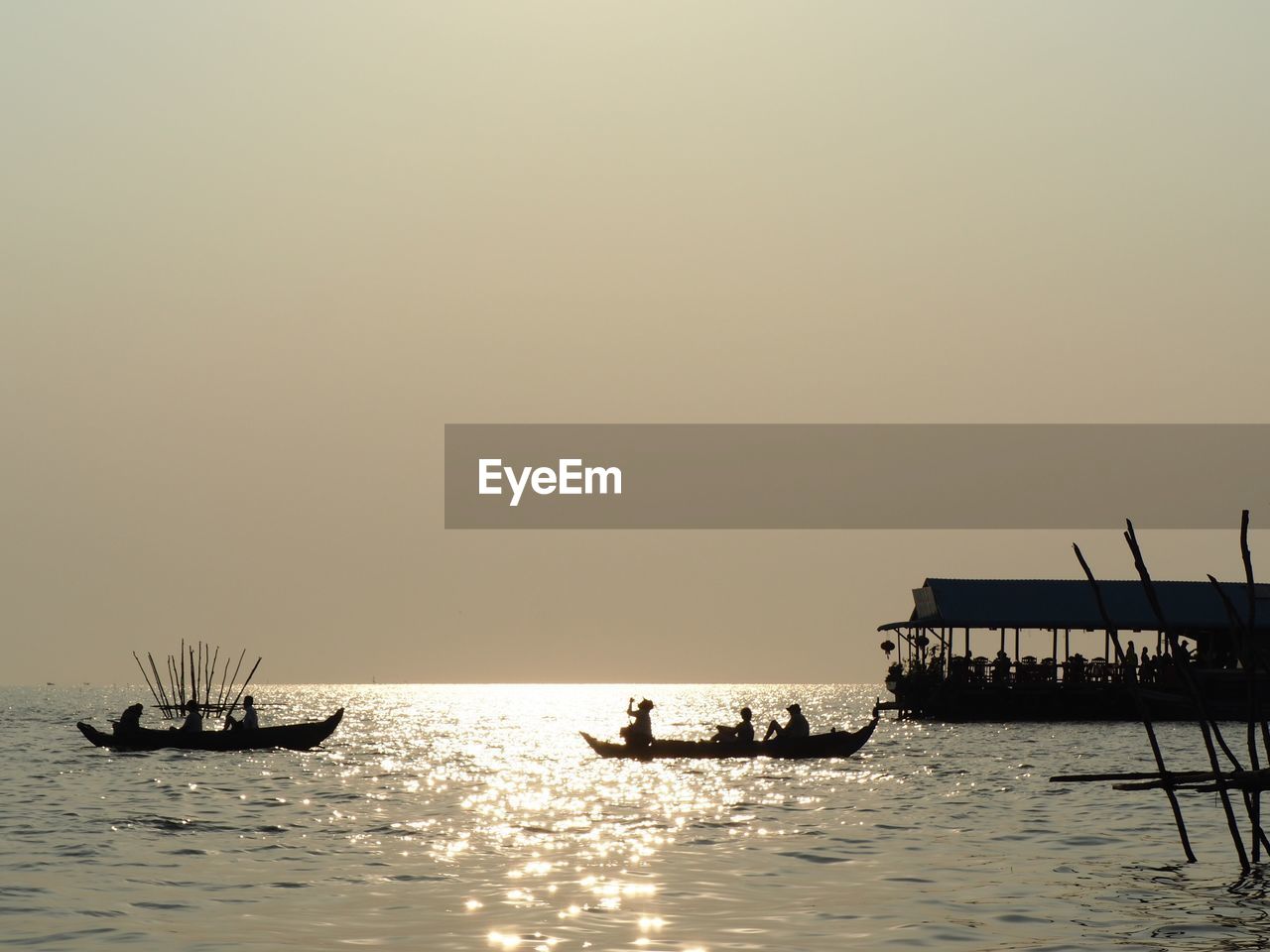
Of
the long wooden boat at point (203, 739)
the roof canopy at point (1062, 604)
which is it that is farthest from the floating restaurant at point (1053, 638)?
the long wooden boat at point (203, 739)

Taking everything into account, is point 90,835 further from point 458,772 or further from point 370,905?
point 458,772

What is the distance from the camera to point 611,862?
25.3 m

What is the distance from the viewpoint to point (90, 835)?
2903 centimetres

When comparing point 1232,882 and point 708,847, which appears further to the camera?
point 708,847

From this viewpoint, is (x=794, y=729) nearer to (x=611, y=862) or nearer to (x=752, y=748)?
(x=752, y=748)

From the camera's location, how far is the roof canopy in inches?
2921

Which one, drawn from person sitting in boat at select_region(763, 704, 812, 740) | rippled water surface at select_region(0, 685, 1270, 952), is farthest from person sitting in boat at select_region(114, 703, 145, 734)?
person sitting in boat at select_region(763, 704, 812, 740)

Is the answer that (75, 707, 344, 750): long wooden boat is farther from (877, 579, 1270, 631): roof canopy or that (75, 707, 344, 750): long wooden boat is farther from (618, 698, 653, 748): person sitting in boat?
(877, 579, 1270, 631): roof canopy

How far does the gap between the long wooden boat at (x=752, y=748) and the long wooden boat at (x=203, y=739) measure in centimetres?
1112

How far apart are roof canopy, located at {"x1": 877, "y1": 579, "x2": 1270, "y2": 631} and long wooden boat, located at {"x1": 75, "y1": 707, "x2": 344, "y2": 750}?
32246mm

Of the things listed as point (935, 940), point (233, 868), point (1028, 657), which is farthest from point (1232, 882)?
point (1028, 657)

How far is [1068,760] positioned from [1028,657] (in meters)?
26.1

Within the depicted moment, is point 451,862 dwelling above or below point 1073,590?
below

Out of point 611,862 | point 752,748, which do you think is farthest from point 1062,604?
point 611,862
